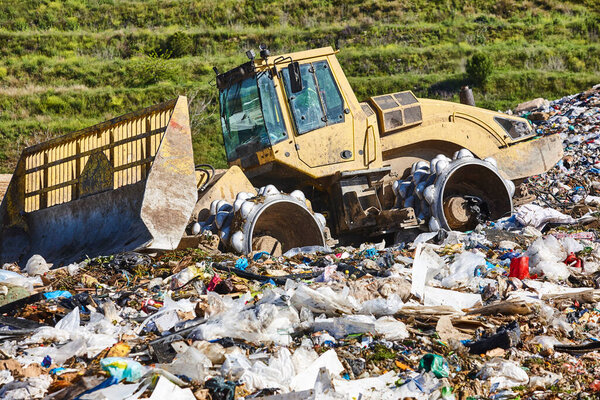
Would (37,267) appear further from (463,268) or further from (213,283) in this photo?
(463,268)

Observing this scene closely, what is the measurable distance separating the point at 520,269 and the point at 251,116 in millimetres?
3259

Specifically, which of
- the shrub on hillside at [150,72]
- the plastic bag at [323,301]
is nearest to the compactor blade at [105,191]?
the plastic bag at [323,301]

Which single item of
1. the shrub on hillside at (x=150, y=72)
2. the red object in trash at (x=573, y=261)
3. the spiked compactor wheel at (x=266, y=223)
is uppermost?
the shrub on hillside at (x=150, y=72)

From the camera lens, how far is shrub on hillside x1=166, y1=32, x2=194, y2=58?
28172 millimetres

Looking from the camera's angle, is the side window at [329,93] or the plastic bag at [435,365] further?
the side window at [329,93]

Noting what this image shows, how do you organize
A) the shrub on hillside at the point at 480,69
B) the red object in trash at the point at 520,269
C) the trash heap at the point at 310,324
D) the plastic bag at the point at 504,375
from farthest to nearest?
1. the shrub on hillside at the point at 480,69
2. the red object in trash at the point at 520,269
3. the plastic bag at the point at 504,375
4. the trash heap at the point at 310,324

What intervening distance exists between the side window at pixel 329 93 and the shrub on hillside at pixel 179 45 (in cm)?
2136

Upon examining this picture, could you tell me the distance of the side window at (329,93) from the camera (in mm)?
7695

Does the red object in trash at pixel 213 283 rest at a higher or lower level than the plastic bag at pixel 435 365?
higher

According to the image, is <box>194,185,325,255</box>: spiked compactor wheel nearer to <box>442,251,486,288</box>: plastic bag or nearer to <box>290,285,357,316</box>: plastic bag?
<box>442,251,486,288</box>: plastic bag

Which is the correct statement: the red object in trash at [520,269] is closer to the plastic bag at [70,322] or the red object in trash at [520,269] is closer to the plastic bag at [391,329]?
the plastic bag at [391,329]

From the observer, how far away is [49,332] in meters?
4.33

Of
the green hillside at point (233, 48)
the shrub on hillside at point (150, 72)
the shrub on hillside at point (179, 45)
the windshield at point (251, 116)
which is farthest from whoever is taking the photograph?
the shrub on hillside at point (179, 45)

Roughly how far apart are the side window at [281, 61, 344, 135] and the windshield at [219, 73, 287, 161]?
17cm
